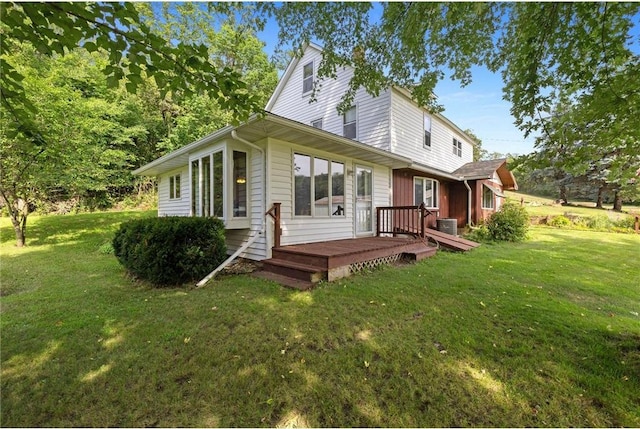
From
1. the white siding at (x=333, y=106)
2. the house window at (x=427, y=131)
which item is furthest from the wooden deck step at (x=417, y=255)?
the house window at (x=427, y=131)

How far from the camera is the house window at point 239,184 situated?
639cm

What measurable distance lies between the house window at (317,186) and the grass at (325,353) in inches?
98.7

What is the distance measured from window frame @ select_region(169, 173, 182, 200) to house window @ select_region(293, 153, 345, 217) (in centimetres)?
593

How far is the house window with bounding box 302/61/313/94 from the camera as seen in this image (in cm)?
1166

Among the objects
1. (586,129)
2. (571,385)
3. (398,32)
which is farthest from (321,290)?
(398,32)

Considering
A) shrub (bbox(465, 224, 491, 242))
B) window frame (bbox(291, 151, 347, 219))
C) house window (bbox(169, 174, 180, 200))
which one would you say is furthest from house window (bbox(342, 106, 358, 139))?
house window (bbox(169, 174, 180, 200))

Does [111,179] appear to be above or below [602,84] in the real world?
above

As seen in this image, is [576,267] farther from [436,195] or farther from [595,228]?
[595,228]

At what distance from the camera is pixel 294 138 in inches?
247

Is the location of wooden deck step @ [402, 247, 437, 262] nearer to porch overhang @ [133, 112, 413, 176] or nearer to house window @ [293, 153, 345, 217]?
house window @ [293, 153, 345, 217]

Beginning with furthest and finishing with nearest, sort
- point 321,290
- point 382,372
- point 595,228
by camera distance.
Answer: point 595,228 → point 321,290 → point 382,372

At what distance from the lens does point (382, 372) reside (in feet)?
7.95

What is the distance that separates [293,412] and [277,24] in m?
5.78

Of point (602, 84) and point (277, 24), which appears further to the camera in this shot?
point (277, 24)
